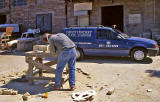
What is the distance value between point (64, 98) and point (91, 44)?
618cm

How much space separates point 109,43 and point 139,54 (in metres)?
1.62

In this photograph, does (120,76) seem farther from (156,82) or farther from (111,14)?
(111,14)

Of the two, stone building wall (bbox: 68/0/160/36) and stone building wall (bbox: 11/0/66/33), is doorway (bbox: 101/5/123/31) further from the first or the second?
stone building wall (bbox: 11/0/66/33)

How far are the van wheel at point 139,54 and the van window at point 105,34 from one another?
1.27 meters

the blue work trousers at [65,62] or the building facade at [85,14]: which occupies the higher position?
the building facade at [85,14]

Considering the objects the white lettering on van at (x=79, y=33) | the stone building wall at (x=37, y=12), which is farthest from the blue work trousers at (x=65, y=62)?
the stone building wall at (x=37, y=12)

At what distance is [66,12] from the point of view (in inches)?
768

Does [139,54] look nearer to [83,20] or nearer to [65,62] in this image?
[65,62]

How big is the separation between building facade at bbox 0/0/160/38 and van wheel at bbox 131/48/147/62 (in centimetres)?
426

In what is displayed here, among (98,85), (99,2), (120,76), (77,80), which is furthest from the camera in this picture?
(99,2)

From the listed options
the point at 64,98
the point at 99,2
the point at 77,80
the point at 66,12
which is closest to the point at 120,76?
the point at 77,80

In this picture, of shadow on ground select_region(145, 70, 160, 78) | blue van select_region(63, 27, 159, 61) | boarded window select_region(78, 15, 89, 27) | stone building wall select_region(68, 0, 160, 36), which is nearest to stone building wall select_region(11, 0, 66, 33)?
boarded window select_region(78, 15, 89, 27)

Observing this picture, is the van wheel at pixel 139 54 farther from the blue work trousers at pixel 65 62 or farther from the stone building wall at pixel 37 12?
the stone building wall at pixel 37 12

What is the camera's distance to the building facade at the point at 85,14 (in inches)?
635
